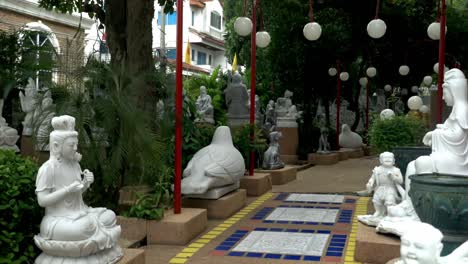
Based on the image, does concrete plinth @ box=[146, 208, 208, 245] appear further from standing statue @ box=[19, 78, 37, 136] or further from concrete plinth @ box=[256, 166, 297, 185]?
standing statue @ box=[19, 78, 37, 136]

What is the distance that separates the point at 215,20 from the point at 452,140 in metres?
37.8

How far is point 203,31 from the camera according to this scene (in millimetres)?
38406

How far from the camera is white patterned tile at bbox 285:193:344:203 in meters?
10.6

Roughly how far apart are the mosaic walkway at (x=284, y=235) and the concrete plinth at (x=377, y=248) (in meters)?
0.22

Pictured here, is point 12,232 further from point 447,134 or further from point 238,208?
point 238,208

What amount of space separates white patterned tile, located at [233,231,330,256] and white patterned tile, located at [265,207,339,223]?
3.48 ft

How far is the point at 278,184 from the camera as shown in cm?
1302

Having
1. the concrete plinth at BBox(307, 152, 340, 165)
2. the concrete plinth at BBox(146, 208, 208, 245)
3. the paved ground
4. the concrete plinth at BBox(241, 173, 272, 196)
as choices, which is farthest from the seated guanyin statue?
the concrete plinth at BBox(307, 152, 340, 165)

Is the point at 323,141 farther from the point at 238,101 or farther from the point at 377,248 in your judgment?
the point at 377,248

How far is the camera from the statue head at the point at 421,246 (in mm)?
3391

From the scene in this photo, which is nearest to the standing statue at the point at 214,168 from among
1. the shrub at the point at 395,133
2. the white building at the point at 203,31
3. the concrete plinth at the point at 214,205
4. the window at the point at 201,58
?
the concrete plinth at the point at 214,205

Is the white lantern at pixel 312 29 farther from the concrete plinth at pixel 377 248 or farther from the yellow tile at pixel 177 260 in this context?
the yellow tile at pixel 177 260

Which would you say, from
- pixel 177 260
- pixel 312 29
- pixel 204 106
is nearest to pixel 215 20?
pixel 204 106

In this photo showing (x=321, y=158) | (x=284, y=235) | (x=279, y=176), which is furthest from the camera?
(x=321, y=158)
